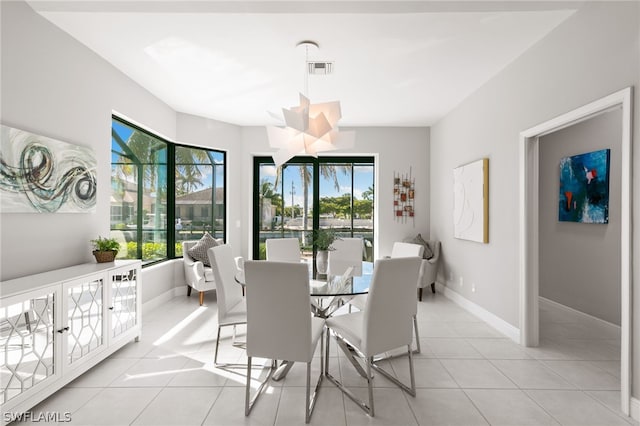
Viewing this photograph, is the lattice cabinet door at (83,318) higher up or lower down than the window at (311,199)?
lower down

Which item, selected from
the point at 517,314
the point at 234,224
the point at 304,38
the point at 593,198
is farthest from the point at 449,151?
the point at 234,224

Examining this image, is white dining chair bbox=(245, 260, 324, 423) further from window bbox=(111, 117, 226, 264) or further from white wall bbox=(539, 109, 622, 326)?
white wall bbox=(539, 109, 622, 326)

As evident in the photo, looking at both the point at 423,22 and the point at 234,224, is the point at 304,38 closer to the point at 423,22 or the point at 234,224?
the point at 423,22

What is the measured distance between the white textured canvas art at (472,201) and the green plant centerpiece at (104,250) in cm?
378

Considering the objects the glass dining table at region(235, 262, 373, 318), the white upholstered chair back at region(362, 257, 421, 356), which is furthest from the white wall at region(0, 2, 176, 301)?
the white upholstered chair back at region(362, 257, 421, 356)

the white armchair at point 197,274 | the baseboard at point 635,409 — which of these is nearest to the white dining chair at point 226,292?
the white armchair at point 197,274

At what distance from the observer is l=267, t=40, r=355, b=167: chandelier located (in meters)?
2.61

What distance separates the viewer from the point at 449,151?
4871 mm

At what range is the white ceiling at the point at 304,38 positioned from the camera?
235 centimetres

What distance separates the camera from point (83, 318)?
8.05 feet

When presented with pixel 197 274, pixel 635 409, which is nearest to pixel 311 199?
pixel 197 274

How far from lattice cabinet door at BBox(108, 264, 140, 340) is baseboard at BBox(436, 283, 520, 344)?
3626 mm

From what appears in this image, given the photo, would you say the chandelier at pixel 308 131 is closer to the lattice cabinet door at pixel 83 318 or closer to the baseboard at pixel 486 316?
the lattice cabinet door at pixel 83 318

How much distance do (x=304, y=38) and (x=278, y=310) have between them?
86.0 inches
